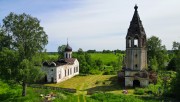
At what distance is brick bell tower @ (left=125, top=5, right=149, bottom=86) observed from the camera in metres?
55.4

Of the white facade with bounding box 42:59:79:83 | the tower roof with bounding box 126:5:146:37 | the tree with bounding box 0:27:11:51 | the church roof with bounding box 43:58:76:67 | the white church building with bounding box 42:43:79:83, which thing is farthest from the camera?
the church roof with bounding box 43:58:76:67

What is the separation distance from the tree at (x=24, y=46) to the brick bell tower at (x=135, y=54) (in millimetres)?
15088

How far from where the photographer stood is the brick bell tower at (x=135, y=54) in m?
55.4

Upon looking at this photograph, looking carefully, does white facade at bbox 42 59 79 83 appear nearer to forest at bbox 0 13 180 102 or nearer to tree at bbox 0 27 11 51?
forest at bbox 0 13 180 102

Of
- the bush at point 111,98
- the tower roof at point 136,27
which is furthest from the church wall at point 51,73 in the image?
the bush at point 111,98

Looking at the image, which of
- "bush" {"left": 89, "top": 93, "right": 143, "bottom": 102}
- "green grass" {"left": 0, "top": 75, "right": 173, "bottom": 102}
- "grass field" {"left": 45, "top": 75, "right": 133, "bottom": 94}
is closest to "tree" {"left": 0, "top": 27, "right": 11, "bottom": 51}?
"green grass" {"left": 0, "top": 75, "right": 173, "bottom": 102}

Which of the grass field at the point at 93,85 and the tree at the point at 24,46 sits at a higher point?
the tree at the point at 24,46

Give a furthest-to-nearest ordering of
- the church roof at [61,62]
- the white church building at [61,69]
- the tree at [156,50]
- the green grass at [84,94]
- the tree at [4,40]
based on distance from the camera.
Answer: the tree at [156,50], the church roof at [61,62], the white church building at [61,69], the tree at [4,40], the green grass at [84,94]

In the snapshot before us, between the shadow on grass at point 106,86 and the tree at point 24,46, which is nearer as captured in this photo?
the tree at point 24,46

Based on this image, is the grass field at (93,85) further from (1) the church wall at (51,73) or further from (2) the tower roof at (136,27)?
(2) the tower roof at (136,27)

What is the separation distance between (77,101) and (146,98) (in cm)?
963

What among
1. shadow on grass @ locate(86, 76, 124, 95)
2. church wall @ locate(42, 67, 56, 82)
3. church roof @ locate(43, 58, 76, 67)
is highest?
church roof @ locate(43, 58, 76, 67)

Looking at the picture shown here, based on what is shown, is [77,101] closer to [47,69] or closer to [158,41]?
[47,69]

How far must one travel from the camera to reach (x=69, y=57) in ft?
241
